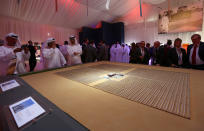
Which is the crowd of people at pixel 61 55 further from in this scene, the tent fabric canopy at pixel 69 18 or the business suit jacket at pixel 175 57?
the tent fabric canopy at pixel 69 18

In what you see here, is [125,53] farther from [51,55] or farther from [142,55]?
[51,55]

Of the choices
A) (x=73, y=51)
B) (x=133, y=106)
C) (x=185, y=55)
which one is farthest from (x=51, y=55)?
(x=185, y=55)

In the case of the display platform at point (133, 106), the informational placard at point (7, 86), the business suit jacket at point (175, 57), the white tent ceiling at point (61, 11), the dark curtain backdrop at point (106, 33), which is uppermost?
the white tent ceiling at point (61, 11)

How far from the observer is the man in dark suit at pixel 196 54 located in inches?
77.9

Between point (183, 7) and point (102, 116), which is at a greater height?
point (183, 7)

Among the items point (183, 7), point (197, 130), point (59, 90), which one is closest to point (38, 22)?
point (59, 90)

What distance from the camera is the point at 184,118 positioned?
56 cm

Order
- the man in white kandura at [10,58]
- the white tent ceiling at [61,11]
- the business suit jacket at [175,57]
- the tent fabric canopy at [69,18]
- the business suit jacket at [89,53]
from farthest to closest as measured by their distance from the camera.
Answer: the tent fabric canopy at [69,18], the white tent ceiling at [61,11], the business suit jacket at [89,53], the business suit jacket at [175,57], the man in white kandura at [10,58]

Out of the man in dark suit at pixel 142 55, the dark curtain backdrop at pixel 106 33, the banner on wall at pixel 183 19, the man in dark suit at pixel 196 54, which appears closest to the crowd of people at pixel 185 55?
the man in dark suit at pixel 196 54

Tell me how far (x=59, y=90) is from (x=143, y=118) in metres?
0.74

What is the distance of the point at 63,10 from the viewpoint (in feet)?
20.5

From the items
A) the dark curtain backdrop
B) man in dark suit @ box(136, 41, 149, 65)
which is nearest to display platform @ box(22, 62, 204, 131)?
man in dark suit @ box(136, 41, 149, 65)

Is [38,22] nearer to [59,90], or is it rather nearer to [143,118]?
[59,90]

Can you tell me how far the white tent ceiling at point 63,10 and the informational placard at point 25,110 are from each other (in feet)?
19.7
